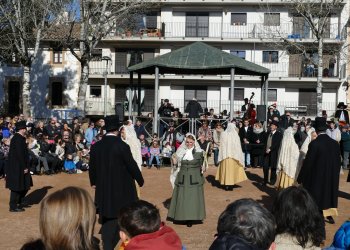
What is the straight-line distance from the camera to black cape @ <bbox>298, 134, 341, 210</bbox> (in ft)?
31.9

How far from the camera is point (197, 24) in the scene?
131 feet

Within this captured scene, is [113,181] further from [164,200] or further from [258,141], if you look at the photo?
[258,141]

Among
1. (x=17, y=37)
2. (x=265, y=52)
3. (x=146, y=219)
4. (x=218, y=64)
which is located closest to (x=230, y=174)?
(x=218, y=64)

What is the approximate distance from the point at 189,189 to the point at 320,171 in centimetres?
250

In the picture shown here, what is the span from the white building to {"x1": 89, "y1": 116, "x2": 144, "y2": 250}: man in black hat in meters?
31.3

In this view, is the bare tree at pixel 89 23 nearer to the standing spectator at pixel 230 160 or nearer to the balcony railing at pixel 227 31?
the balcony railing at pixel 227 31

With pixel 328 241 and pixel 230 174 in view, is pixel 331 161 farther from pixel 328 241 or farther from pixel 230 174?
pixel 230 174

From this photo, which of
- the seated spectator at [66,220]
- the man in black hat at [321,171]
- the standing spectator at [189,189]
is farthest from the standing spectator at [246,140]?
the seated spectator at [66,220]

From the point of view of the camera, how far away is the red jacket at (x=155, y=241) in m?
3.75

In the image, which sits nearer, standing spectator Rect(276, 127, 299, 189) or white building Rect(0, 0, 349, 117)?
standing spectator Rect(276, 127, 299, 189)


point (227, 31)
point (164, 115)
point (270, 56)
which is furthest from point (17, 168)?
point (270, 56)

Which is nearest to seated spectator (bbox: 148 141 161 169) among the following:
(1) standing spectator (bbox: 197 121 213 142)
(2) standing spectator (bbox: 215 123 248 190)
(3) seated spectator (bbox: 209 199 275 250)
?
(1) standing spectator (bbox: 197 121 213 142)

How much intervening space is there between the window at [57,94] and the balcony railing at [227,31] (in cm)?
601

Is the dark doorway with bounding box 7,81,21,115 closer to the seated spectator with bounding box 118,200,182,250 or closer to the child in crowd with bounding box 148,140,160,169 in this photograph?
the child in crowd with bounding box 148,140,160,169
